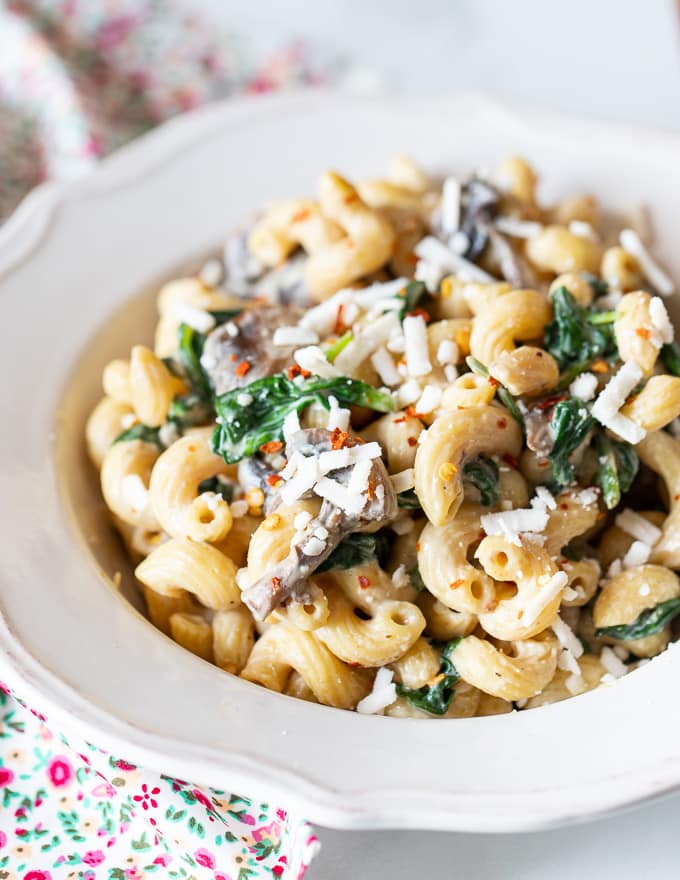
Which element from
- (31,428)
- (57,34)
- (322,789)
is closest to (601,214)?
(31,428)

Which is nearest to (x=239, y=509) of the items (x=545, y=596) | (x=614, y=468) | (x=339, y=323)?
(x=339, y=323)

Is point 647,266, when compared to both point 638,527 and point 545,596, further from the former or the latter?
point 545,596

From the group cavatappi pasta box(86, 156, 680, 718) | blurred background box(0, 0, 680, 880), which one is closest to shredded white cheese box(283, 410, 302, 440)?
cavatappi pasta box(86, 156, 680, 718)

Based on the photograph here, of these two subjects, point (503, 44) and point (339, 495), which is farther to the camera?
point (503, 44)

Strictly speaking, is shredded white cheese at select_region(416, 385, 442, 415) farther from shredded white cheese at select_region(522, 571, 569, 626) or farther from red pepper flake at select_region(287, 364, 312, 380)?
shredded white cheese at select_region(522, 571, 569, 626)

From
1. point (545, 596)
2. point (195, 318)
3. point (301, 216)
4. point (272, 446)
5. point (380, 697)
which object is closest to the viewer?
point (545, 596)
